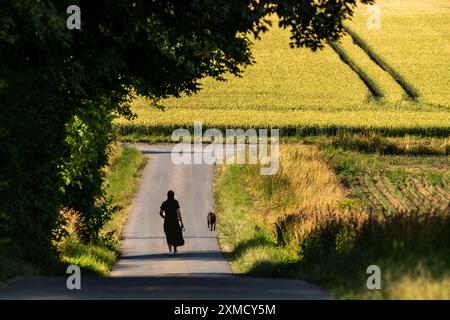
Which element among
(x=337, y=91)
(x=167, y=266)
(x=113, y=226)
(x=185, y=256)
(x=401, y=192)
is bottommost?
(x=185, y=256)

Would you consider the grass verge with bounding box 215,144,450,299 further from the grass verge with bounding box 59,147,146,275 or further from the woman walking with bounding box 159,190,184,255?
the grass verge with bounding box 59,147,146,275

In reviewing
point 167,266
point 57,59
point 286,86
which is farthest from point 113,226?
point 286,86

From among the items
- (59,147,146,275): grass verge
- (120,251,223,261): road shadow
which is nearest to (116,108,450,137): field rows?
(59,147,146,275): grass verge

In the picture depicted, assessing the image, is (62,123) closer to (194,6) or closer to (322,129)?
(194,6)

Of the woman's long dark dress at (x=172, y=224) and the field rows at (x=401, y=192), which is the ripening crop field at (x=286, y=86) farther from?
the woman's long dark dress at (x=172, y=224)

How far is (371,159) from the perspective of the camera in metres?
61.9

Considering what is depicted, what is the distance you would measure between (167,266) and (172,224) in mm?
4447

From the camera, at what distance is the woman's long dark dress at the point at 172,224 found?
106 feet

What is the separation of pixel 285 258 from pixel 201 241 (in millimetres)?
10924

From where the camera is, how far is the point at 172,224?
106ft

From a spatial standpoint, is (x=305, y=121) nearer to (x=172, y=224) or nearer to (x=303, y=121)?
(x=303, y=121)

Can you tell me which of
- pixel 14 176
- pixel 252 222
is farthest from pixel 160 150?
pixel 14 176

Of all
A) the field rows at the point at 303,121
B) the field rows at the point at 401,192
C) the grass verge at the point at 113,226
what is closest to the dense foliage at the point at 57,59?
the grass verge at the point at 113,226

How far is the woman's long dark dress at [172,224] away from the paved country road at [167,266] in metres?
0.48
